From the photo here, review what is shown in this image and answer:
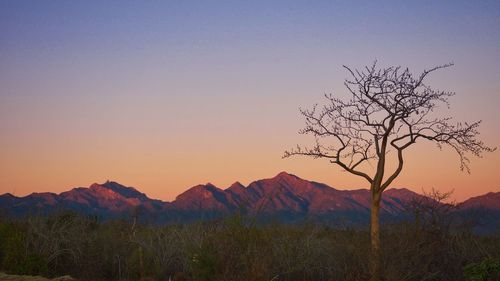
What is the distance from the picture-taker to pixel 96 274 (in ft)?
64.3

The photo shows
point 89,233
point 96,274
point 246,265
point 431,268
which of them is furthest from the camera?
point 89,233

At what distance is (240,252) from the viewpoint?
16.9m

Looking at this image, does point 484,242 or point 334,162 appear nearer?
point 334,162

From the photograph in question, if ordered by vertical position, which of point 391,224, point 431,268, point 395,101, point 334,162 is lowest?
point 431,268

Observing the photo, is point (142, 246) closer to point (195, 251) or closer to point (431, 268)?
point (195, 251)

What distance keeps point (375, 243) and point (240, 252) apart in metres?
3.59

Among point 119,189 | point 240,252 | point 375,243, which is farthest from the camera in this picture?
point 119,189

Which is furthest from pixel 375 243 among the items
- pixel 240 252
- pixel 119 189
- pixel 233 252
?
pixel 119 189

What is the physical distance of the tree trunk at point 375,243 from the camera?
15.2 m

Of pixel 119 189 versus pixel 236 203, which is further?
pixel 119 189

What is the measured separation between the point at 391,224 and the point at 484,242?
13.5 ft

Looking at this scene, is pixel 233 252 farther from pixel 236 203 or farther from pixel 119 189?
pixel 119 189

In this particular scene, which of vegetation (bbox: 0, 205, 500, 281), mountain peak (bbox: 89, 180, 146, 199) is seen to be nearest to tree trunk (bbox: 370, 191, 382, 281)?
vegetation (bbox: 0, 205, 500, 281)

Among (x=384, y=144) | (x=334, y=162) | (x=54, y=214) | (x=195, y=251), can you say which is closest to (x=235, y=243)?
(x=195, y=251)
